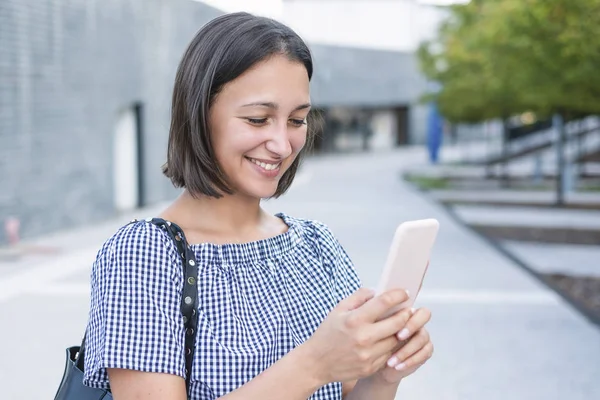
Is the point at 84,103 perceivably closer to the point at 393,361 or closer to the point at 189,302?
the point at 189,302

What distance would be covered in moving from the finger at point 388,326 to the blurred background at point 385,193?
87 cm

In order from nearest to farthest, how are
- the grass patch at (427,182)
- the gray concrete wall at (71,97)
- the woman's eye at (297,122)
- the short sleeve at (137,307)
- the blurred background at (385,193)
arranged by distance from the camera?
the short sleeve at (137,307)
the woman's eye at (297,122)
the blurred background at (385,193)
the gray concrete wall at (71,97)
the grass patch at (427,182)

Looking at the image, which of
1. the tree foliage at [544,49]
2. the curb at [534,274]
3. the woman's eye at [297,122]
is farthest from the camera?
the tree foliage at [544,49]

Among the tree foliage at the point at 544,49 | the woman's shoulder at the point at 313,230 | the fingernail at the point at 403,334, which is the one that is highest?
the tree foliage at the point at 544,49

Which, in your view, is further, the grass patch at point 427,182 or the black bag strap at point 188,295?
the grass patch at point 427,182

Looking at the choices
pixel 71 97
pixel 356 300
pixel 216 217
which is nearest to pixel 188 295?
pixel 216 217

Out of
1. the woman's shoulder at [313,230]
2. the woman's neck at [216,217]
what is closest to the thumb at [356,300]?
the woman's neck at [216,217]

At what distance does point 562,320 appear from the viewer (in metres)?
8.30

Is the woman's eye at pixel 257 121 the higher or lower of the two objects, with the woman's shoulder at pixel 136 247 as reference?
higher

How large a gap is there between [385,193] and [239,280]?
811 inches

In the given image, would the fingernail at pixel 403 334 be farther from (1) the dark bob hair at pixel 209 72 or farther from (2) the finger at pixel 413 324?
(1) the dark bob hair at pixel 209 72

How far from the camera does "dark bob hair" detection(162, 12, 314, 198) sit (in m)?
1.94

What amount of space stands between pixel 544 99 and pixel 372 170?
1918 cm

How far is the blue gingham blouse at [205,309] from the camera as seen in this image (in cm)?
180
